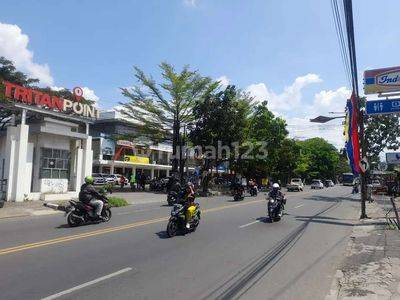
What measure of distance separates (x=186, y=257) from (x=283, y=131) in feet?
168

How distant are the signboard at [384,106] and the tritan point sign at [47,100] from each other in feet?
58.9

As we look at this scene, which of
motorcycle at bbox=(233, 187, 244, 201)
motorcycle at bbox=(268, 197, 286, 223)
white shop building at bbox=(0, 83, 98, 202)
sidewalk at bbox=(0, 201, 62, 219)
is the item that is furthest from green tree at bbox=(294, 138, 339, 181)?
motorcycle at bbox=(268, 197, 286, 223)

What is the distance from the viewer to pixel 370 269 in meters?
8.91

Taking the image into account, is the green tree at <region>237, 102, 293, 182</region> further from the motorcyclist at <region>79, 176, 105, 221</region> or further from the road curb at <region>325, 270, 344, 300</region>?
the road curb at <region>325, 270, 344, 300</region>

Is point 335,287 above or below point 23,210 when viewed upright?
below

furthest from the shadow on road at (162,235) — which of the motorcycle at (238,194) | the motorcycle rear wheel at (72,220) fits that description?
the motorcycle at (238,194)

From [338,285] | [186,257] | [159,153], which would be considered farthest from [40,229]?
[159,153]

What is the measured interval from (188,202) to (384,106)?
9399 millimetres

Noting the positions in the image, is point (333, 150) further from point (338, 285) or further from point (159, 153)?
point (338, 285)

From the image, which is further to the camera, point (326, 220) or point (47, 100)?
point (47, 100)

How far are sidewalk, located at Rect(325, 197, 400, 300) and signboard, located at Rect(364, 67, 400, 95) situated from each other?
7592 millimetres

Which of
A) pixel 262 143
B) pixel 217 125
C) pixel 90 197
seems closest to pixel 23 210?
pixel 90 197

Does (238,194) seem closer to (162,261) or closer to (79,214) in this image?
(79,214)

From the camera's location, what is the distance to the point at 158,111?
134 ft
